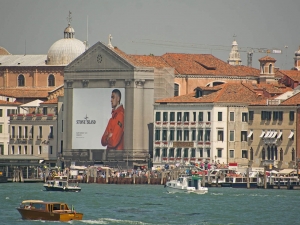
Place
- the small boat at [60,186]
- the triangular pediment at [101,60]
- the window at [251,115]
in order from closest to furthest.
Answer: the small boat at [60,186] < the window at [251,115] < the triangular pediment at [101,60]

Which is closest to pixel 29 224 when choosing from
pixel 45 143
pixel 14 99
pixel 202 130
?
pixel 202 130

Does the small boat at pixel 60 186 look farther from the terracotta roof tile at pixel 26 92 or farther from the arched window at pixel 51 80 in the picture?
the arched window at pixel 51 80

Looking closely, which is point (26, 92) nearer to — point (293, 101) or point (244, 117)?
point (244, 117)

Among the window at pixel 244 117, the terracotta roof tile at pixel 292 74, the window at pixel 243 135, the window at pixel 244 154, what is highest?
the terracotta roof tile at pixel 292 74

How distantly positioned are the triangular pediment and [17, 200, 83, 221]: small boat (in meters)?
55.4

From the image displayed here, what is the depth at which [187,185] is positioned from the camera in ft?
435

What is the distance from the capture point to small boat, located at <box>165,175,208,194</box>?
432ft

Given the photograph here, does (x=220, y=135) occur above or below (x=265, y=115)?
below

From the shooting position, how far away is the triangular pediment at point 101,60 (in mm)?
161000

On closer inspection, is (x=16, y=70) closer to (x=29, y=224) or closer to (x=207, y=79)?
(x=207, y=79)

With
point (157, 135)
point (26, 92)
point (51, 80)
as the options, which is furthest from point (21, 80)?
point (157, 135)

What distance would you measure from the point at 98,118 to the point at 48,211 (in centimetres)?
5822

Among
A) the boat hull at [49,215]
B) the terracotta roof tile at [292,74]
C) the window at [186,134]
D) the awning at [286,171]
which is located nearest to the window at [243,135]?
the window at [186,134]

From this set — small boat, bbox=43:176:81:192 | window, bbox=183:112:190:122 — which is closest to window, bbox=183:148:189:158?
window, bbox=183:112:190:122
